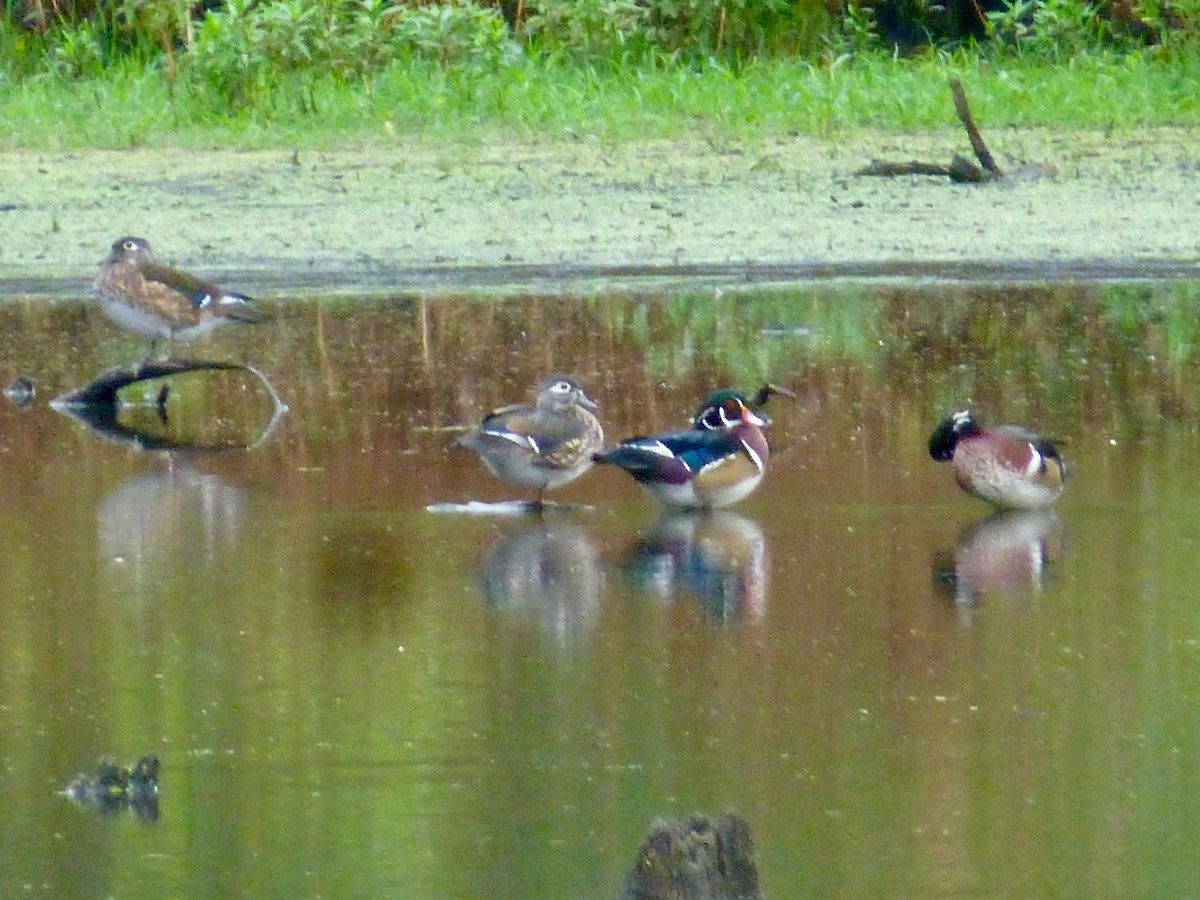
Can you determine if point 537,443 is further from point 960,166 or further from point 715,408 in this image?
point 960,166

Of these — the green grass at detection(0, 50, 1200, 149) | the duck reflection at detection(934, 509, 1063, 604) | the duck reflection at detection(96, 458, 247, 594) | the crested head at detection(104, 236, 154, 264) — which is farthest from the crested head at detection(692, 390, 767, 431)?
the green grass at detection(0, 50, 1200, 149)

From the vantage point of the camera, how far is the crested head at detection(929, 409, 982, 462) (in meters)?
6.45

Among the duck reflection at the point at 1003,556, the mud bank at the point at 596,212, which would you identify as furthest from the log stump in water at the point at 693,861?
the mud bank at the point at 596,212

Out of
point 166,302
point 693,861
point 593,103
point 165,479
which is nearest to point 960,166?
point 593,103

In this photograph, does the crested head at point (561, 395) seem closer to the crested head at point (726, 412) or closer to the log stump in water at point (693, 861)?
the crested head at point (726, 412)

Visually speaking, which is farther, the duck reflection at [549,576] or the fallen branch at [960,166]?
the fallen branch at [960,166]

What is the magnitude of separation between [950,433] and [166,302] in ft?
11.0

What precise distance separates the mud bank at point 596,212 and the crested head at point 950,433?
4.57 meters

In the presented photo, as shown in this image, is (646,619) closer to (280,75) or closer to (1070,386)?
(1070,386)

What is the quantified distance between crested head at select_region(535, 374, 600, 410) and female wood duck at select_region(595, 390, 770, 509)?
1.26 feet

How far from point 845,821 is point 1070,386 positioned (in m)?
4.42

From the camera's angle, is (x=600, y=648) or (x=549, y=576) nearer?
(x=600, y=648)

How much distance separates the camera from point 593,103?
1496 cm

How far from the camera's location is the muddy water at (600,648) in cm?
386
